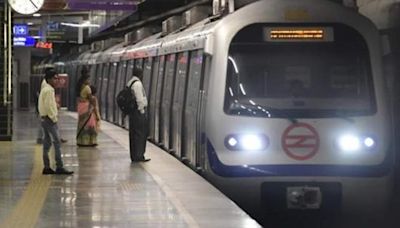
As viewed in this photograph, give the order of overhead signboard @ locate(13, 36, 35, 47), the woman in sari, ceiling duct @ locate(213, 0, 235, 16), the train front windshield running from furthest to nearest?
1. overhead signboard @ locate(13, 36, 35, 47)
2. the woman in sari
3. ceiling duct @ locate(213, 0, 235, 16)
4. the train front windshield

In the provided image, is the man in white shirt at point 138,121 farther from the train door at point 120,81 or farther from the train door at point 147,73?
the train door at point 120,81

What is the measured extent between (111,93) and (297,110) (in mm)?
15413

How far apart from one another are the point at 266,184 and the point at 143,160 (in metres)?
4.31

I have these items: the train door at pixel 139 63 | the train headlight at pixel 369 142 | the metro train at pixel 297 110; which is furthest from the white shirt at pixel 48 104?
the train door at pixel 139 63

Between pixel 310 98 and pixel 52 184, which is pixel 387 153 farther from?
pixel 52 184

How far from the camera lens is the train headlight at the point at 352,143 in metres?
8.86

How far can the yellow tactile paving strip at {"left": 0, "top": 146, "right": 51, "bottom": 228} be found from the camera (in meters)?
7.66

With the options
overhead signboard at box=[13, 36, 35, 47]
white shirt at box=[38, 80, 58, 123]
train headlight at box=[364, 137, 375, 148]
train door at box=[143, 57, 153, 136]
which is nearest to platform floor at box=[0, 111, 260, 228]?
white shirt at box=[38, 80, 58, 123]

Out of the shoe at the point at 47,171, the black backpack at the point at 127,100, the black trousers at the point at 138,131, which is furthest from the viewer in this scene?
the black trousers at the point at 138,131

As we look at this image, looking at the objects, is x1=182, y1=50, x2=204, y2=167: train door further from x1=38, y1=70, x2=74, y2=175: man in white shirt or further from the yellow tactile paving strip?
the yellow tactile paving strip

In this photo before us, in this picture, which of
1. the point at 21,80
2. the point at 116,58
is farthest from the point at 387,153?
the point at 21,80

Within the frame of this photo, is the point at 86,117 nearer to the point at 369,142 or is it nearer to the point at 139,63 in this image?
the point at 139,63

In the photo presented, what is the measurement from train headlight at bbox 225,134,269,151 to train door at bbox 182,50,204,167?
89 centimetres

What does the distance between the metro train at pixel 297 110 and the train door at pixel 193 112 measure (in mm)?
601
